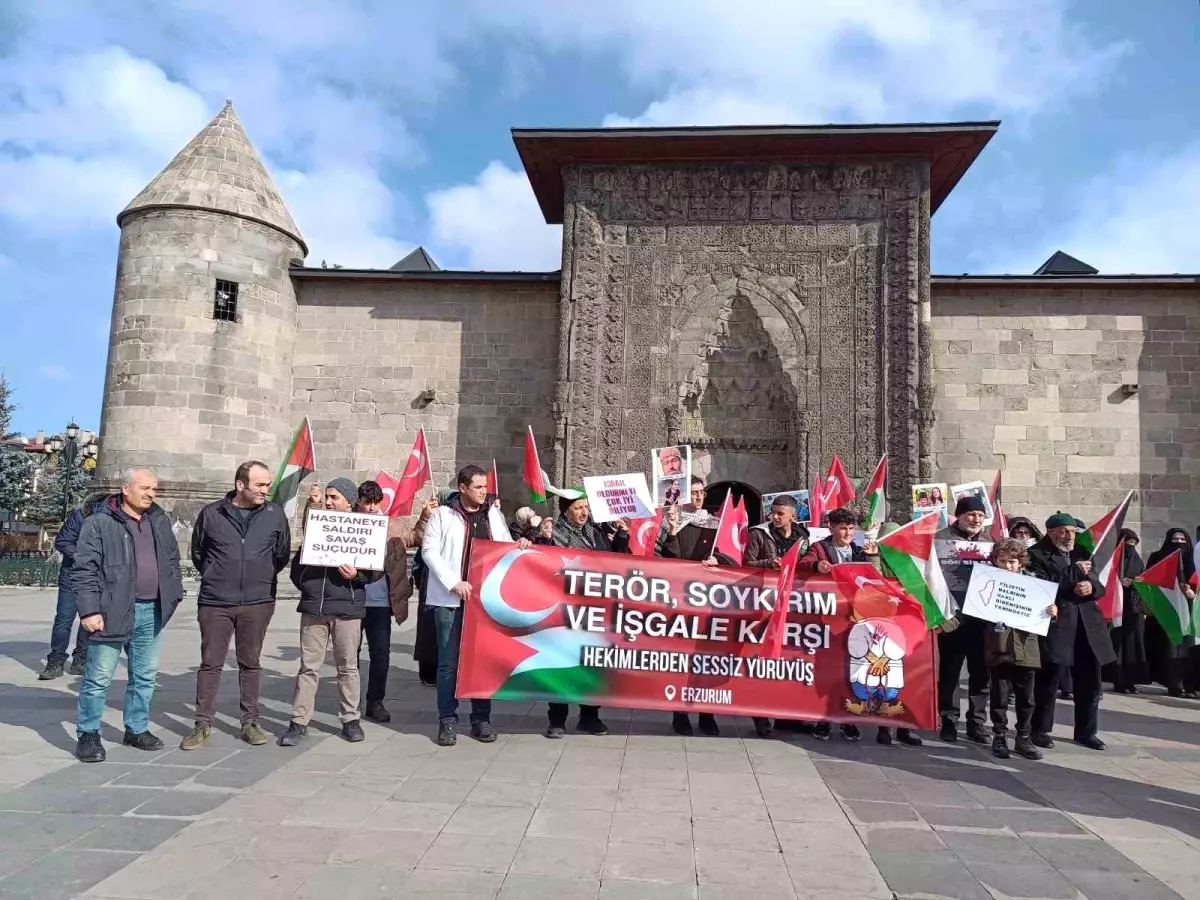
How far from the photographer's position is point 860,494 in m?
16.7

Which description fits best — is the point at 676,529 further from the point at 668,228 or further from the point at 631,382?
the point at 668,228

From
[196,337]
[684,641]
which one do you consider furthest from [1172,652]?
[196,337]

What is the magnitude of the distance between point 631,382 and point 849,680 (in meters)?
11.3

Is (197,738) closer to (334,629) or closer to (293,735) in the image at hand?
(293,735)

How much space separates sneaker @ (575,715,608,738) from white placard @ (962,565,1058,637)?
9.77 feet

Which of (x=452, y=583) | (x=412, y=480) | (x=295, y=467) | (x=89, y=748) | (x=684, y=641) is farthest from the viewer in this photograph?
(x=412, y=480)

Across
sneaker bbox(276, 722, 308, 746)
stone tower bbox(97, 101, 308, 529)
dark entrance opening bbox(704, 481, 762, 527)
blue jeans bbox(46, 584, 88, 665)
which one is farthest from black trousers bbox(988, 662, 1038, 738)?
stone tower bbox(97, 101, 308, 529)

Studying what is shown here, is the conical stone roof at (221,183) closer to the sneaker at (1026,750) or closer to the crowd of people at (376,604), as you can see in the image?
the crowd of people at (376,604)

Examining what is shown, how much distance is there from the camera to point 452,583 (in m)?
6.52

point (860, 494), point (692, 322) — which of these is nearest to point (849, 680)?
point (860, 494)

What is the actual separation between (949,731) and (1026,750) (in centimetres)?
70

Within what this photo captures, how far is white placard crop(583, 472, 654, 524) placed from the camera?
843 cm

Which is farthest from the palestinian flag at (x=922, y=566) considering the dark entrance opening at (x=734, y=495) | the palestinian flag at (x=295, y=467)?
the dark entrance opening at (x=734, y=495)

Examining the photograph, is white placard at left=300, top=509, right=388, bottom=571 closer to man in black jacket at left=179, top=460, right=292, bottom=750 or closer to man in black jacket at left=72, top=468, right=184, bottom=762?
man in black jacket at left=179, top=460, right=292, bottom=750
